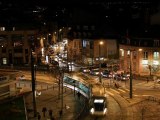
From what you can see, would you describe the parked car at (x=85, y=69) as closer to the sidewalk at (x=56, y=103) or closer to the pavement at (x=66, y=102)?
the pavement at (x=66, y=102)

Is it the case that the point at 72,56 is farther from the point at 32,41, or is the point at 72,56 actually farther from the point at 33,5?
the point at 33,5

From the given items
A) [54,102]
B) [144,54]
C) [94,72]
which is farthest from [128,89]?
[94,72]

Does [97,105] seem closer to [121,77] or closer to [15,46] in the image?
[121,77]

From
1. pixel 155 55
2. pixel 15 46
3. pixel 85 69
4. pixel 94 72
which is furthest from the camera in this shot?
pixel 15 46

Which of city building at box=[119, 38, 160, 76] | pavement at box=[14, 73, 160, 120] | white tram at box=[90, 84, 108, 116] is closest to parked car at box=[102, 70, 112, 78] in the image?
city building at box=[119, 38, 160, 76]

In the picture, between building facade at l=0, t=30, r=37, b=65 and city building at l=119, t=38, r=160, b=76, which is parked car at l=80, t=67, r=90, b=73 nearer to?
city building at l=119, t=38, r=160, b=76

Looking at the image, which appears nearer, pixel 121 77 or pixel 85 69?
pixel 121 77

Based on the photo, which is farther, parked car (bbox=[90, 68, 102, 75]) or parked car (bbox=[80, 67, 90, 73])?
parked car (bbox=[80, 67, 90, 73])

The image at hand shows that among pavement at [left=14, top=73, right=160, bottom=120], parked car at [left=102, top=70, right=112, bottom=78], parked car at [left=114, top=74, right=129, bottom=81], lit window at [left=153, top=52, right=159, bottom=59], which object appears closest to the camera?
pavement at [left=14, top=73, right=160, bottom=120]

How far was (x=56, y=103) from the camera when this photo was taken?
6000cm

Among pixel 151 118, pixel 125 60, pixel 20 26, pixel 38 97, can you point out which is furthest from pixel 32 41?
pixel 151 118

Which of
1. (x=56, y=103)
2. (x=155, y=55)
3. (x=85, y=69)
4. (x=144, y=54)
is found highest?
(x=144, y=54)

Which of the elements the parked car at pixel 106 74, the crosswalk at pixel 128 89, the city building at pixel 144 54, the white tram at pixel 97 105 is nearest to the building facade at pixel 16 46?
the parked car at pixel 106 74

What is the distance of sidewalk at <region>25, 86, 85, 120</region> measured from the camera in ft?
170
